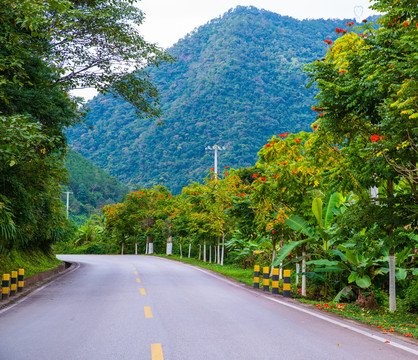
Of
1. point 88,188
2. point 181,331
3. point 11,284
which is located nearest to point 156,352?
point 181,331

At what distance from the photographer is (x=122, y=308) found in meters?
9.56

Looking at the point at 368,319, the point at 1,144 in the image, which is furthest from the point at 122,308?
the point at 368,319

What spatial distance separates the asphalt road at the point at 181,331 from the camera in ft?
18.9

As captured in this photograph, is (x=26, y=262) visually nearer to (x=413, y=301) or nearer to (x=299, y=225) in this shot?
(x=299, y=225)

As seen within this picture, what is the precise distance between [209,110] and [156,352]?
88.6m

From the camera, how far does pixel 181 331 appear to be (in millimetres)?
7062

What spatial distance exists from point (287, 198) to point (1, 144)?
8.48 metres

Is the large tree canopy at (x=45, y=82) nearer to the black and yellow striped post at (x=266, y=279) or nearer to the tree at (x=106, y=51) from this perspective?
the tree at (x=106, y=51)

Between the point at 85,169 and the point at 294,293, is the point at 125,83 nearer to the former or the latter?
the point at 294,293

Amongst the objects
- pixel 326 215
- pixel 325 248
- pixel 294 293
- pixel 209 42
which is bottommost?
pixel 294 293

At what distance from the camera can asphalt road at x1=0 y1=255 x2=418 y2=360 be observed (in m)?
5.77

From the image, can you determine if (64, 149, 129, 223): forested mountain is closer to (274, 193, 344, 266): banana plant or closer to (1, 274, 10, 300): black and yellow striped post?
(1, 274, 10, 300): black and yellow striped post

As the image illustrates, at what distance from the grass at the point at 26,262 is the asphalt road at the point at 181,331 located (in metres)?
5.68

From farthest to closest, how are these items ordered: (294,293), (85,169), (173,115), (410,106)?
(173,115), (85,169), (294,293), (410,106)
